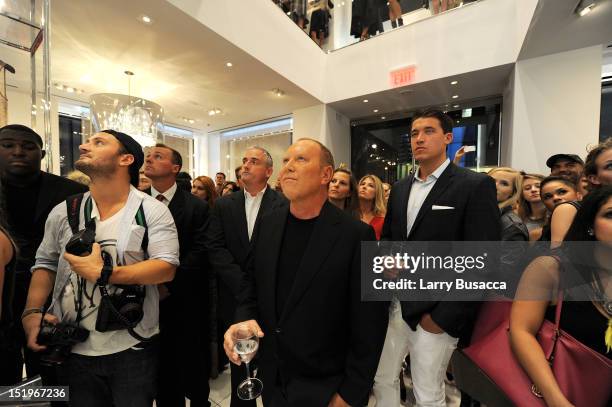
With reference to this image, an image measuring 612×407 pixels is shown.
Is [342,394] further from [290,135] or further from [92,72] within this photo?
[290,135]

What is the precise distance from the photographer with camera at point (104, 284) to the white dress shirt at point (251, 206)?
→ 2.38 ft

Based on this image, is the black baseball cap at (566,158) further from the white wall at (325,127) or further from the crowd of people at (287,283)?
the white wall at (325,127)

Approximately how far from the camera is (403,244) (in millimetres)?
1703

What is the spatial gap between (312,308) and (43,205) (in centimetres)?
176

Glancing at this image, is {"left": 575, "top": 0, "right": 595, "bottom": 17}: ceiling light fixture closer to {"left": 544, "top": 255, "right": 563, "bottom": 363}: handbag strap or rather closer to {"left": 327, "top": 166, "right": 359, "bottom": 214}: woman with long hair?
{"left": 327, "top": 166, "right": 359, "bottom": 214}: woman with long hair

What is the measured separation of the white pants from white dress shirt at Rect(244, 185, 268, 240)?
1.12 m

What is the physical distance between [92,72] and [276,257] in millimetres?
6562

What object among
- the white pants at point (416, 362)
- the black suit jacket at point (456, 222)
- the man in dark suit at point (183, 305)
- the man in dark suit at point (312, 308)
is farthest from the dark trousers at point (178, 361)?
the black suit jacket at point (456, 222)

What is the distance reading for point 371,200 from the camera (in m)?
3.02


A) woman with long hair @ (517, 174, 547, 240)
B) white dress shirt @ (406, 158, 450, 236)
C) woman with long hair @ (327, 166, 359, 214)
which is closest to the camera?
white dress shirt @ (406, 158, 450, 236)

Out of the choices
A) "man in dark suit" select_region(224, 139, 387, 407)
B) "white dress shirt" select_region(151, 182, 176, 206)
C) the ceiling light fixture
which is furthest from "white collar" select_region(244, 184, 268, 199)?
the ceiling light fixture

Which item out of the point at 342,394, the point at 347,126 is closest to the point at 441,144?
the point at 342,394

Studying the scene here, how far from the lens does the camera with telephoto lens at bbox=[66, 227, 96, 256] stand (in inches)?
46.3

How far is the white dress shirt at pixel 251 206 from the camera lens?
2114mm
